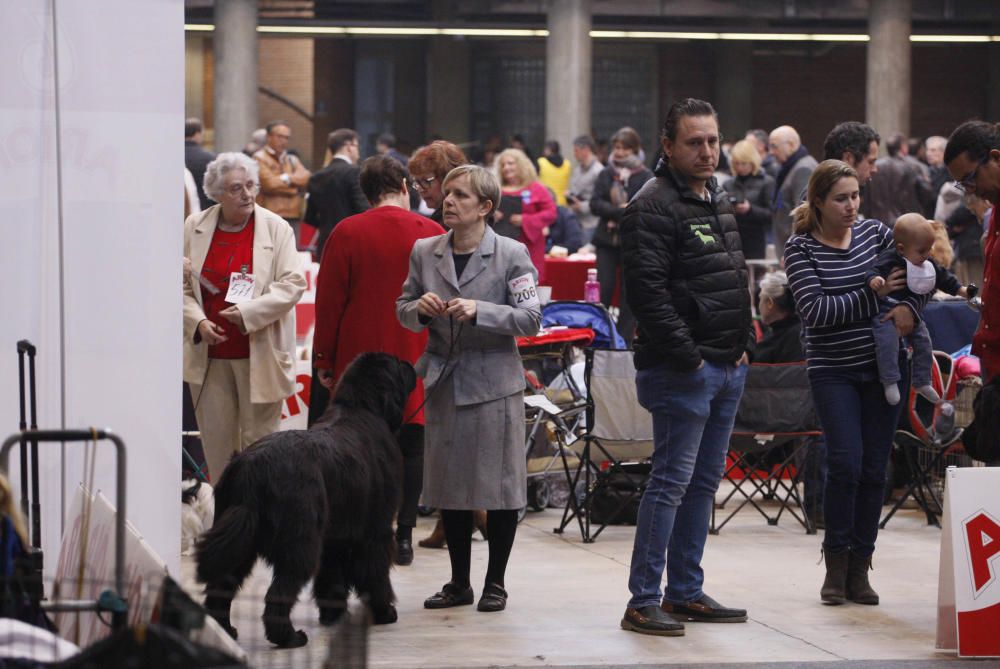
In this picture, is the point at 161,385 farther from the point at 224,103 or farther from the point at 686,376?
the point at 224,103

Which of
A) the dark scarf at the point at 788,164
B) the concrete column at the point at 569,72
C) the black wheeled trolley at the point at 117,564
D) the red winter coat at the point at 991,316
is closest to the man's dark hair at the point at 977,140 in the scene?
the red winter coat at the point at 991,316

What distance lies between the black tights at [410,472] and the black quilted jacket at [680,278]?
1.39 metres

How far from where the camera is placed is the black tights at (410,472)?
253 inches

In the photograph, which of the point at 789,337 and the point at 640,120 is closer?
the point at 789,337

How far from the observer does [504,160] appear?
1109 centimetres

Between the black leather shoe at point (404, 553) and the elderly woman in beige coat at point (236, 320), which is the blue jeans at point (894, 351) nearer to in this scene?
the black leather shoe at point (404, 553)

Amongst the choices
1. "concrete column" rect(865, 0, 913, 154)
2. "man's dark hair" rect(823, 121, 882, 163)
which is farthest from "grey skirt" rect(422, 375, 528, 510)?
"concrete column" rect(865, 0, 913, 154)

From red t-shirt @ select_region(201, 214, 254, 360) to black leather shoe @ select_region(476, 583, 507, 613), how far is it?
1.53 metres

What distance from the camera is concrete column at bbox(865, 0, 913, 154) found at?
81.1ft

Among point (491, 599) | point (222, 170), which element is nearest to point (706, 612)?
point (491, 599)

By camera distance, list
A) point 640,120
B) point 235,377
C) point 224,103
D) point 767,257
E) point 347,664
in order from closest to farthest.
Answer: point 347,664, point 235,377, point 767,257, point 224,103, point 640,120

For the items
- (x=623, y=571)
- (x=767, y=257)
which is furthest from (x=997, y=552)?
(x=767, y=257)

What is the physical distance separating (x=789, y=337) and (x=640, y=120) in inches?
876

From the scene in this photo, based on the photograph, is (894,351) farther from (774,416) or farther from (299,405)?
(299,405)
